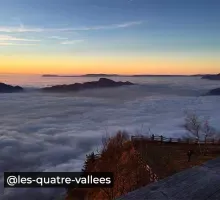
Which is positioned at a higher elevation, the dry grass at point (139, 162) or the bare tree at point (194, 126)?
the bare tree at point (194, 126)

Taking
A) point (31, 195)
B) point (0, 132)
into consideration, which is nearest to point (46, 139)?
point (0, 132)

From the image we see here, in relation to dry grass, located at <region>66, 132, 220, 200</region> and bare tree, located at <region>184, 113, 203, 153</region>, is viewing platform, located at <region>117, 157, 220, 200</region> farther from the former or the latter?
bare tree, located at <region>184, 113, 203, 153</region>

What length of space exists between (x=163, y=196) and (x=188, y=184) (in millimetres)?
245

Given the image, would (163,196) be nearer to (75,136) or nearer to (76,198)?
(76,198)

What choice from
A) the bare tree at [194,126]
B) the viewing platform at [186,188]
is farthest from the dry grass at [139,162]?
the viewing platform at [186,188]

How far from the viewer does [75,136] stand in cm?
12900

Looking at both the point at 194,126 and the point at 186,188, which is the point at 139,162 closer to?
the point at 194,126

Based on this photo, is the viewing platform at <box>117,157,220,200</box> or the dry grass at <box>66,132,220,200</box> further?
the dry grass at <box>66,132,220,200</box>

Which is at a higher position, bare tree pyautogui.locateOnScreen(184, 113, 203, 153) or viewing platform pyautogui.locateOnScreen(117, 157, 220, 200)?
viewing platform pyautogui.locateOnScreen(117, 157, 220, 200)

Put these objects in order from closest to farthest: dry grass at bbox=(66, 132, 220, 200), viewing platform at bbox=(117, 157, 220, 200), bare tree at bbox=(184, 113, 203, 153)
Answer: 1. viewing platform at bbox=(117, 157, 220, 200)
2. dry grass at bbox=(66, 132, 220, 200)
3. bare tree at bbox=(184, 113, 203, 153)

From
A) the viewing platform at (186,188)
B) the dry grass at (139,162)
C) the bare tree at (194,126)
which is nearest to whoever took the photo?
the viewing platform at (186,188)

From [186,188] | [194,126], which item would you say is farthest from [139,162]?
[186,188]

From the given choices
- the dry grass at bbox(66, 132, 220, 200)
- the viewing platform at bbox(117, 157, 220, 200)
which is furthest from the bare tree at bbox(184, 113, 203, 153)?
the viewing platform at bbox(117, 157, 220, 200)

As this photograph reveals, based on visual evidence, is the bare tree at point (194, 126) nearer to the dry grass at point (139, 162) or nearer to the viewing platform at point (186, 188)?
the dry grass at point (139, 162)
